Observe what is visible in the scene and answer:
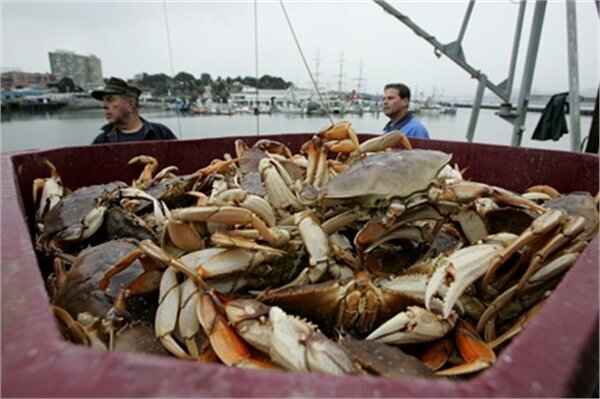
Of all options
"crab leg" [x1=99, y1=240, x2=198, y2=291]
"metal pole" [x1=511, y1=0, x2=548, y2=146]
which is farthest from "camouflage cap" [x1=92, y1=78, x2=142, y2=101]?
"metal pole" [x1=511, y1=0, x2=548, y2=146]

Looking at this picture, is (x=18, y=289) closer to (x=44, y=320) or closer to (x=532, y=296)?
(x=44, y=320)

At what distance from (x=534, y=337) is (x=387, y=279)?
28.9 inches

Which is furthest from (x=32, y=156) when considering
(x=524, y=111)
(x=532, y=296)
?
(x=524, y=111)

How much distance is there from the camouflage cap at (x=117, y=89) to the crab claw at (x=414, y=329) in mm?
3727

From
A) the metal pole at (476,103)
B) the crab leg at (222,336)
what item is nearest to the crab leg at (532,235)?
the crab leg at (222,336)

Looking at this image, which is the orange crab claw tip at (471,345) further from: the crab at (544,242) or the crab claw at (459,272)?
the crab at (544,242)

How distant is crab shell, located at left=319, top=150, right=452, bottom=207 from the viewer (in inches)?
57.7

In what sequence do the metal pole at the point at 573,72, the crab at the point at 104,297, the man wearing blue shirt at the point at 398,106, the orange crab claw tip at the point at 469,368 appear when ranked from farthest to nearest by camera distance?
the man wearing blue shirt at the point at 398,106, the metal pole at the point at 573,72, the crab at the point at 104,297, the orange crab claw tip at the point at 469,368

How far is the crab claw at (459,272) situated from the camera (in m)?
1.10

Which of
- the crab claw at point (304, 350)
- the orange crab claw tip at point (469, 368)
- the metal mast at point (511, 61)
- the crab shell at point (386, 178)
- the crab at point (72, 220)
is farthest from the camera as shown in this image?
the metal mast at point (511, 61)

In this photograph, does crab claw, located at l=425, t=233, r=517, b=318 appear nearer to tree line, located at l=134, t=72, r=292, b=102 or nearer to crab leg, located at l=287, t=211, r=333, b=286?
crab leg, located at l=287, t=211, r=333, b=286

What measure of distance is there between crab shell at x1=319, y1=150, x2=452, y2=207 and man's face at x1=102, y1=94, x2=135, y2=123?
3147 millimetres

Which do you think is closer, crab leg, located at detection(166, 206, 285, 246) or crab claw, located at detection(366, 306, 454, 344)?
crab claw, located at detection(366, 306, 454, 344)

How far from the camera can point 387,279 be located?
4.19 feet
